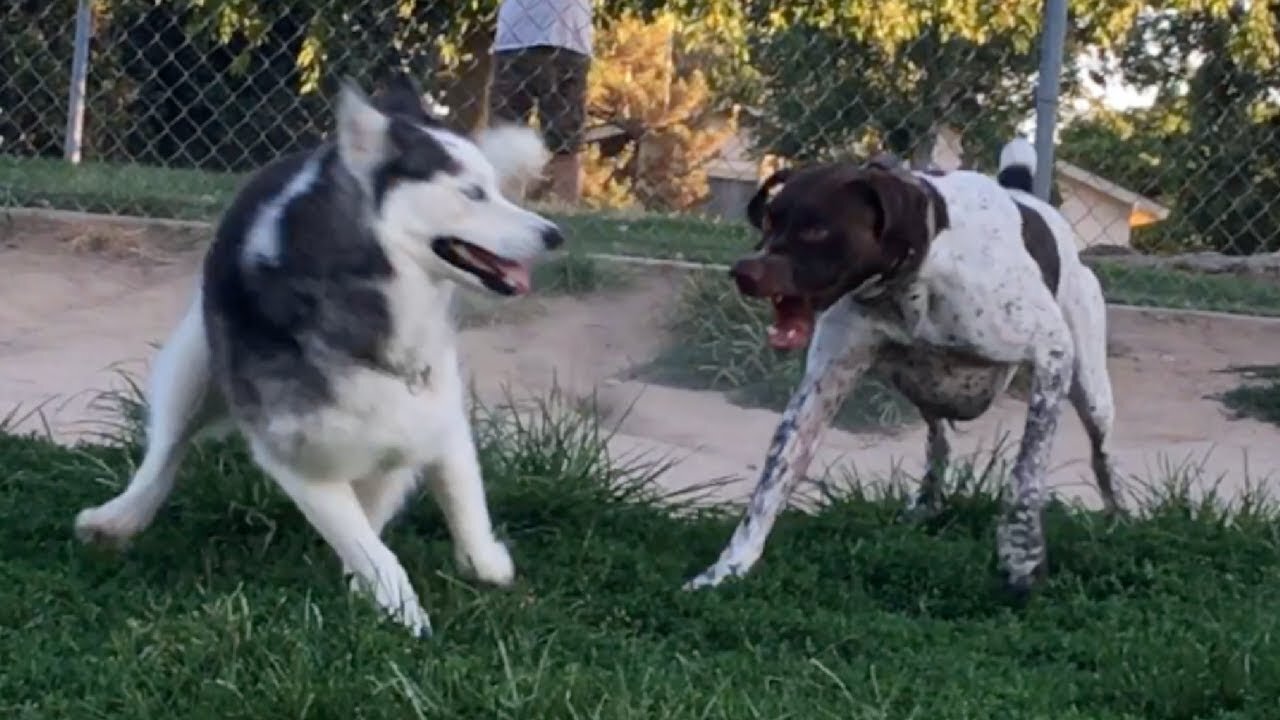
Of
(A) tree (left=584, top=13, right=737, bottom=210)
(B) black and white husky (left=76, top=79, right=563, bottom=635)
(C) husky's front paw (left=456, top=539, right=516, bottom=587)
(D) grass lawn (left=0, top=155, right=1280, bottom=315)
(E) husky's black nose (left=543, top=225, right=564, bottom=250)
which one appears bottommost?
(A) tree (left=584, top=13, right=737, bottom=210)

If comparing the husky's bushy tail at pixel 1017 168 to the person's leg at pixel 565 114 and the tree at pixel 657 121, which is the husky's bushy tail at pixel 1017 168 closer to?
the person's leg at pixel 565 114

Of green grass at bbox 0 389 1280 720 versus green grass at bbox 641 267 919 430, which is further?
green grass at bbox 641 267 919 430

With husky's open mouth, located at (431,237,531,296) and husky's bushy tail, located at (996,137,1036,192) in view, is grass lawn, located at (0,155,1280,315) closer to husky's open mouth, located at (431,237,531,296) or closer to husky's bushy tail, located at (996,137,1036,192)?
husky's bushy tail, located at (996,137,1036,192)

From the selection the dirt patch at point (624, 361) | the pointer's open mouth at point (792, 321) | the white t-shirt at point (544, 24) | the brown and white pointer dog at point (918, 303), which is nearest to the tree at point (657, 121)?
the white t-shirt at point (544, 24)

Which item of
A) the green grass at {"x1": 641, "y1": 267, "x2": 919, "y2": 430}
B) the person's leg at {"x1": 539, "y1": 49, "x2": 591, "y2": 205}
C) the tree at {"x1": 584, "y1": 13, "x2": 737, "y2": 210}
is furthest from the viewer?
the tree at {"x1": 584, "y1": 13, "x2": 737, "y2": 210}

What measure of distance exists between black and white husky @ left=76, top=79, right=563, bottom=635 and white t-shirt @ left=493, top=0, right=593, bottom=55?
5.37 m

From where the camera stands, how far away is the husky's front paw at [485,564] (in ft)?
13.8

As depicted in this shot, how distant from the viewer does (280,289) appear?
3.95m

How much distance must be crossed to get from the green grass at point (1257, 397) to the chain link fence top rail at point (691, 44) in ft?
2.94

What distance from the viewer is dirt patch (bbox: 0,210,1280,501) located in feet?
21.4

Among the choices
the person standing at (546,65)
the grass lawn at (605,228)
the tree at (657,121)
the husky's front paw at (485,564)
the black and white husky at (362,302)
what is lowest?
the tree at (657,121)

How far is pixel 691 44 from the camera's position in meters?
16.1

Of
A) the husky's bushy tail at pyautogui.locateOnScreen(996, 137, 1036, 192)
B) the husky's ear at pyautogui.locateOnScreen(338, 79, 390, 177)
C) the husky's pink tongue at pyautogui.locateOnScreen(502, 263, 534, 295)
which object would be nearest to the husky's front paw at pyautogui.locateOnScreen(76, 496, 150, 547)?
the husky's ear at pyautogui.locateOnScreen(338, 79, 390, 177)

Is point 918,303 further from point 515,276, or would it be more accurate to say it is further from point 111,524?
point 111,524
